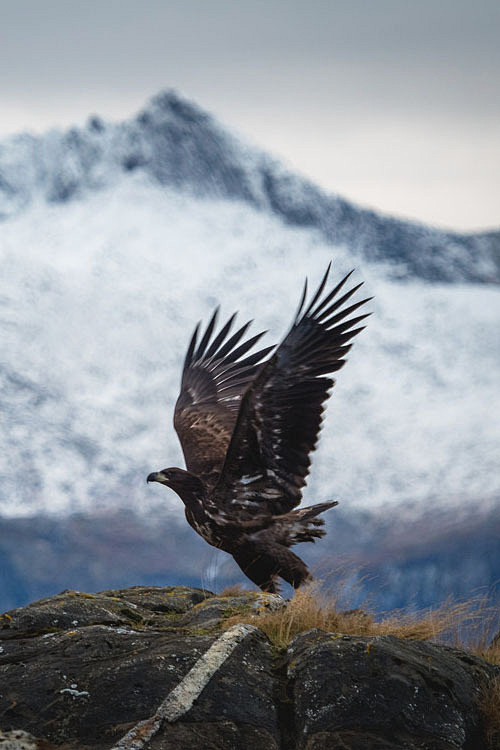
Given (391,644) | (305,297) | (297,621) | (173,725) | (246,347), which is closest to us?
(173,725)

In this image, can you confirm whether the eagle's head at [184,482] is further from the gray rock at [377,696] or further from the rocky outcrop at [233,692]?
the gray rock at [377,696]

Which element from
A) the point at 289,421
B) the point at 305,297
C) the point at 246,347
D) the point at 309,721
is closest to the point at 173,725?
the point at 309,721

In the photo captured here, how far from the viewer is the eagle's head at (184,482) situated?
916cm

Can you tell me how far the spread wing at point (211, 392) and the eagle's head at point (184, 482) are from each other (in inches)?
29.6

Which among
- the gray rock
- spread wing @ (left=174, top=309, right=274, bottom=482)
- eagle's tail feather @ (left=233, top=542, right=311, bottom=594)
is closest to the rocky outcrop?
the gray rock

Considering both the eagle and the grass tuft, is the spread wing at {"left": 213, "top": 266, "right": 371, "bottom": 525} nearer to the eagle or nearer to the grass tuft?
the eagle

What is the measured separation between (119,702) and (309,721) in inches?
40.7

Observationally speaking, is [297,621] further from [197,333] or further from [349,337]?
[197,333]

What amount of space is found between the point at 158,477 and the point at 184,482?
0.35 metres

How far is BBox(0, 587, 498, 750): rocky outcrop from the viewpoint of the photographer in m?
3.96

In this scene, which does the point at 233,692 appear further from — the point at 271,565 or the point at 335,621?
the point at 271,565

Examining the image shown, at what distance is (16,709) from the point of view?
4.21 m

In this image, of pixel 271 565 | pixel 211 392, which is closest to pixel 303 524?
pixel 271 565

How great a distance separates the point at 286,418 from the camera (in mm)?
8594
